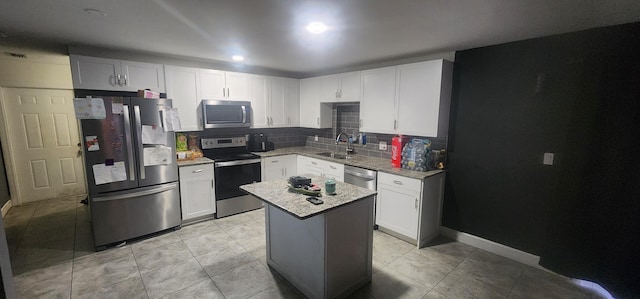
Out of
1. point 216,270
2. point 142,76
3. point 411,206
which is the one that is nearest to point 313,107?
point 411,206

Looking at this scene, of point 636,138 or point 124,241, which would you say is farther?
point 124,241

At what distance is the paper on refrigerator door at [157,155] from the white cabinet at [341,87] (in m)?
2.35

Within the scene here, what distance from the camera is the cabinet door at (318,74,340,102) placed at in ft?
13.2

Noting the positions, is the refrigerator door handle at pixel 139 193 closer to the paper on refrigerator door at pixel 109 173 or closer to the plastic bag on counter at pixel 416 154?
the paper on refrigerator door at pixel 109 173

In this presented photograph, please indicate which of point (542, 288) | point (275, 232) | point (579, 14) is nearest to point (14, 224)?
point (275, 232)

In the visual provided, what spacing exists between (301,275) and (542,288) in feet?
7.05

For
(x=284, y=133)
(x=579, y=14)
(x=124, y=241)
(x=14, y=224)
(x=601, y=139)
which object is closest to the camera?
(x=579, y=14)

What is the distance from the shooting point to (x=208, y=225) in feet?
11.8

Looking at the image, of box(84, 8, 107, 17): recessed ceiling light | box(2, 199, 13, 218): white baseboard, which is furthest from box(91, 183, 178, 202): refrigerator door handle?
box(2, 199, 13, 218): white baseboard

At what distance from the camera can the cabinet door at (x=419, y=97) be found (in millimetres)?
2961

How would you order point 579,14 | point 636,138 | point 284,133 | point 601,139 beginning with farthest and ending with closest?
point 284,133, point 601,139, point 636,138, point 579,14

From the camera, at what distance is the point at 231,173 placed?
149 inches

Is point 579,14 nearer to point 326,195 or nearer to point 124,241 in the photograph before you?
point 326,195

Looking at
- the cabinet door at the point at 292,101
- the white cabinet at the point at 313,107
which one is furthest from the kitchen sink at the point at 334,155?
the cabinet door at the point at 292,101
